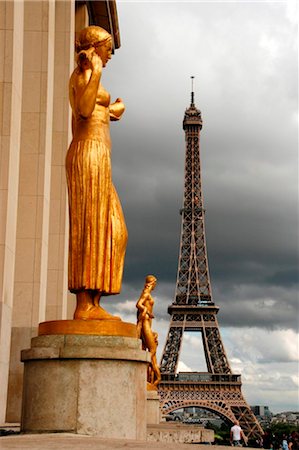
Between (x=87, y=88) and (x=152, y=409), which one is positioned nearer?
(x=87, y=88)

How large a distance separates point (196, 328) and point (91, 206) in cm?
6810

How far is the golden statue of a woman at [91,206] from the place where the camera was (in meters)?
8.47

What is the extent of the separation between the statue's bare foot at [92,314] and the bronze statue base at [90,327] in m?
0.20

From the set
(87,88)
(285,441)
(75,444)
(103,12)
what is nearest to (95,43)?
(87,88)

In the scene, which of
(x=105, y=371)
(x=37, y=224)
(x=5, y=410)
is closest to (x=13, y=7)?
(x=37, y=224)

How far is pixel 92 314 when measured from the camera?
827cm

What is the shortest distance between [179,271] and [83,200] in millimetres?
75203

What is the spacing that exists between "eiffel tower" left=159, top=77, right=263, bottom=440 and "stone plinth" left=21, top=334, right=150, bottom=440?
196 ft

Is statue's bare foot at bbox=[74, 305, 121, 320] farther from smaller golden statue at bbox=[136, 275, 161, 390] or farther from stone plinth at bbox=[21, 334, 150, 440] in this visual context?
smaller golden statue at bbox=[136, 275, 161, 390]

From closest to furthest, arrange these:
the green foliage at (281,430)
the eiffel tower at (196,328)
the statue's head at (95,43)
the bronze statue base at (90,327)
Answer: the bronze statue base at (90,327), the statue's head at (95,43), the eiffel tower at (196,328), the green foliage at (281,430)

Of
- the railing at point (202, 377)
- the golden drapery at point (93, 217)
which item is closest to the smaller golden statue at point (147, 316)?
the golden drapery at point (93, 217)

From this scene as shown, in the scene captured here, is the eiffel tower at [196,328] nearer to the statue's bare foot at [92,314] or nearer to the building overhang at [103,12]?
the building overhang at [103,12]

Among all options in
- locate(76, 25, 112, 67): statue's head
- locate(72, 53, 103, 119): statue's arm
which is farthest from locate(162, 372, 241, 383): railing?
locate(72, 53, 103, 119): statue's arm

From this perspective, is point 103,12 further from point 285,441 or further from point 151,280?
point 285,441
